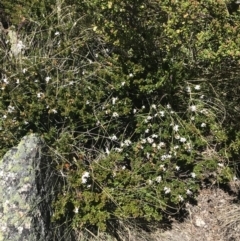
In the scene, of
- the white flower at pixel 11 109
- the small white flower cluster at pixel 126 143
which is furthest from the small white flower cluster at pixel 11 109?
the small white flower cluster at pixel 126 143

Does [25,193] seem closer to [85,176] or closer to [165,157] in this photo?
[85,176]

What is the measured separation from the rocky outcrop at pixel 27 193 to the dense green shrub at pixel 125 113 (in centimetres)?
13

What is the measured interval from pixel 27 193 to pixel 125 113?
0.98m

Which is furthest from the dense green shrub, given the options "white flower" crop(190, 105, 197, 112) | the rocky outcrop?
the rocky outcrop

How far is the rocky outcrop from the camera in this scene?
3.17 metres

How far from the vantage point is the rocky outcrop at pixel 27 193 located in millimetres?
3172

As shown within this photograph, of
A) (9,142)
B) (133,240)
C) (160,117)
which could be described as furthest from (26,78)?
(133,240)

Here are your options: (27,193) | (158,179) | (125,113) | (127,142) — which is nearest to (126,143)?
(127,142)

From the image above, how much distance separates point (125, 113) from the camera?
3.70 m

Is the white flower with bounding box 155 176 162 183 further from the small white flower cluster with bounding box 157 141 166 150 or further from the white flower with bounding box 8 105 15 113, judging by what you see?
the white flower with bounding box 8 105 15 113

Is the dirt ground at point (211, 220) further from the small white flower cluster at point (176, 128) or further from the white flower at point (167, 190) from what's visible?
the small white flower cluster at point (176, 128)

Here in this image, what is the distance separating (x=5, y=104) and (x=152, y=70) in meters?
1.23

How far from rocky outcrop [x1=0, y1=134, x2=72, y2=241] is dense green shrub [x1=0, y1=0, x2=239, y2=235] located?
125 millimetres

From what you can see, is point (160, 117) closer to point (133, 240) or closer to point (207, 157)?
point (207, 157)
